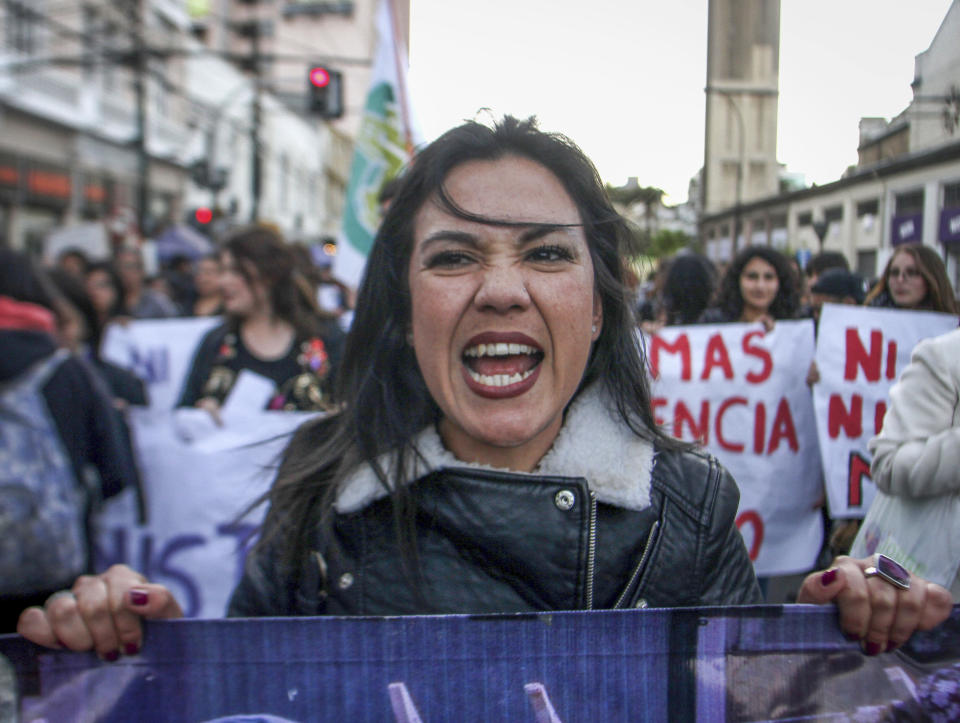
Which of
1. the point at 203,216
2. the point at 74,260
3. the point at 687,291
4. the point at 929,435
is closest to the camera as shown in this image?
the point at 929,435

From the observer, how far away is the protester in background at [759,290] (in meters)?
4.65

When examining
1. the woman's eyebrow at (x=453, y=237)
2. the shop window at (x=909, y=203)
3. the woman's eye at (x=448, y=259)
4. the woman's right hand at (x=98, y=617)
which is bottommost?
the woman's right hand at (x=98, y=617)

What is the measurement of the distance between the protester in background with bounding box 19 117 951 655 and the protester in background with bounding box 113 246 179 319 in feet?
17.0

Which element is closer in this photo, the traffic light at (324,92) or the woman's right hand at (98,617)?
the woman's right hand at (98,617)

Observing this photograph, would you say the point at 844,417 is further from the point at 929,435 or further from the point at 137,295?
the point at 137,295

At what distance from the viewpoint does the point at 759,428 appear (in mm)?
4098

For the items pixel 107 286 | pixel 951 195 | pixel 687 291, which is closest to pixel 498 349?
pixel 951 195

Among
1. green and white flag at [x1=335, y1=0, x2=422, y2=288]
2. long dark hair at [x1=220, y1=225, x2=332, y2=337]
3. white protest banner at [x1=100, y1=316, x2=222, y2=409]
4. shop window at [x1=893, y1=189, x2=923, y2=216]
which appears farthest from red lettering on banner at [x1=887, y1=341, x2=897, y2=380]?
white protest banner at [x1=100, y1=316, x2=222, y2=409]

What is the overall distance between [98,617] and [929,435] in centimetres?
200

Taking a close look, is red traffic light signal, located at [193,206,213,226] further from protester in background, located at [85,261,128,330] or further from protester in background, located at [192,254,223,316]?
protester in background, located at [85,261,128,330]

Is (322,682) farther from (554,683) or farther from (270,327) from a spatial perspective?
(270,327)

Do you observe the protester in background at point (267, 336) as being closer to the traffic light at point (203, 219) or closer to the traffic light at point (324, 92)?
the traffic light at point (324, 92)

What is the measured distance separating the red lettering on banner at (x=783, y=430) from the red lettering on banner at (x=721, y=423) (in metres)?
0.15

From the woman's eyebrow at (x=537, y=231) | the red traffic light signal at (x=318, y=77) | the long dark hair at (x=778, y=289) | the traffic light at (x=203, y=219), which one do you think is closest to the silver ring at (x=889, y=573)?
the woman's eyebrow at (x=537, y=231)
